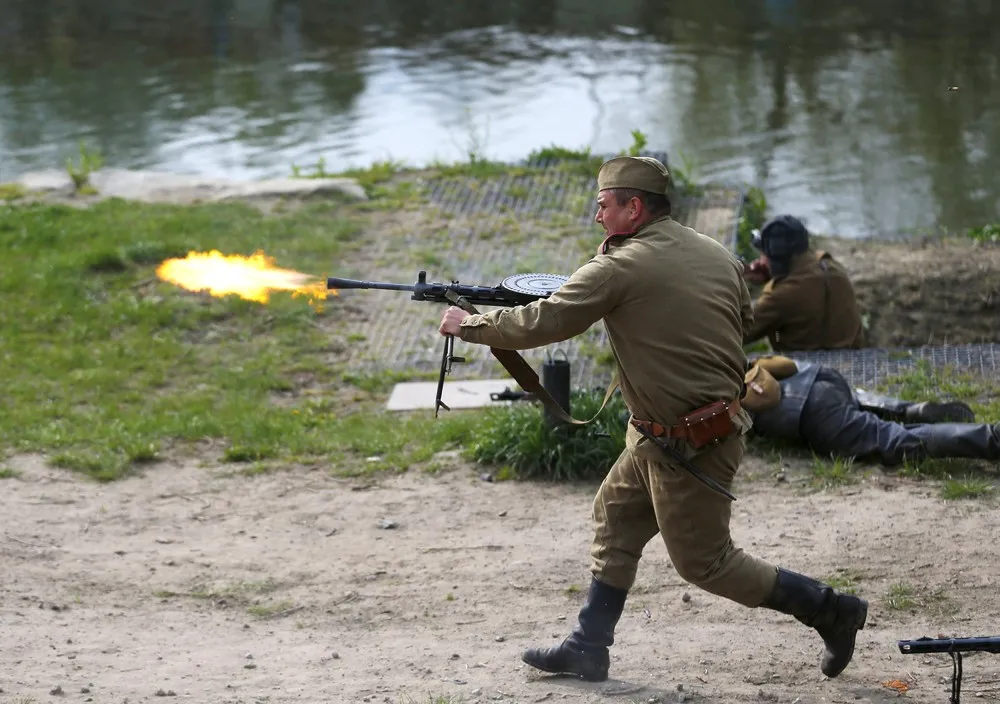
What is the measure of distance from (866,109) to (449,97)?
19.4ft

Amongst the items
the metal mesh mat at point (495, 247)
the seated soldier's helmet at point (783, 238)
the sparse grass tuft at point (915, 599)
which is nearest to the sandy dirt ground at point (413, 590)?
the sparse grass tuft at point (915, 599)

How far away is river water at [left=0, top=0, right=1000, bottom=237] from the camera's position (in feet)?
56.2

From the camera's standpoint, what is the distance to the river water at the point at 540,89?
56.2ft

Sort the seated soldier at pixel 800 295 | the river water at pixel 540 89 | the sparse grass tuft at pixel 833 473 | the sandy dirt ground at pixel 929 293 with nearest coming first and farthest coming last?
1. the sparse grass tuft at pixel 833 473
2. the seated soldier at pixel 800 295
3. the sandy dirt ground at pixel 929 293
4. the river water at pixel 540 89

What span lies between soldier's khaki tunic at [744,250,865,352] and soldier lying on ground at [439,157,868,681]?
14.8 feet

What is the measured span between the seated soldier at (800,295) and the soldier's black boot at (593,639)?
4.65 metres

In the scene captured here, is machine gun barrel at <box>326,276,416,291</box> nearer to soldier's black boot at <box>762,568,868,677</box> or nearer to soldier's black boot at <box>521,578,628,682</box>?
soldier's black boot at <box>521,578,628,682</box>

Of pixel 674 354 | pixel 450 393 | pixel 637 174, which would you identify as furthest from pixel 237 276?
pixel 674 354

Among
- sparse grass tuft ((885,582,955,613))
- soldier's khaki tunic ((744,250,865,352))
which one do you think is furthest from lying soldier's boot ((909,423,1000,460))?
soldier's khaki tunic ((744,250,865,352))

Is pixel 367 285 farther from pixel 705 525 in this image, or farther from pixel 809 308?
pixel 809 308

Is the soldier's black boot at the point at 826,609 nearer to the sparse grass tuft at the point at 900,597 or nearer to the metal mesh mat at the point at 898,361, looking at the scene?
the sparse grass tuft at the point at 900,597

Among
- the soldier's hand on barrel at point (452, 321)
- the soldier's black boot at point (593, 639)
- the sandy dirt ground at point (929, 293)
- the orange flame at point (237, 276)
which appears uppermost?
the soldier's hand on barrel at point (452, 321)

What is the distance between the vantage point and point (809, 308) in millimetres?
10164

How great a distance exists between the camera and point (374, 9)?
27094 millimetres
